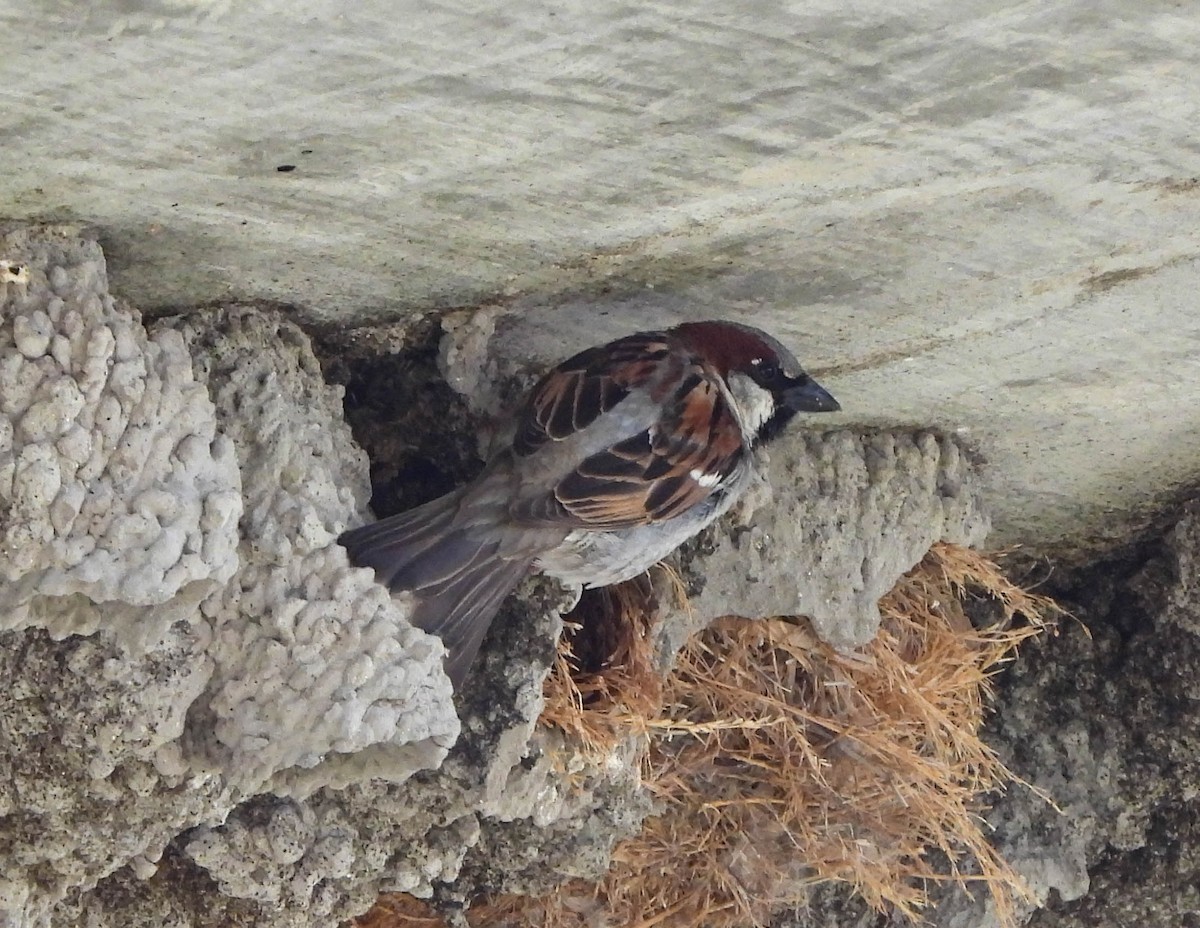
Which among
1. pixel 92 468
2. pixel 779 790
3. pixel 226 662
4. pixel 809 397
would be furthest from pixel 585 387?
pixel 779 790

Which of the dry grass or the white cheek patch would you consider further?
the dry grass

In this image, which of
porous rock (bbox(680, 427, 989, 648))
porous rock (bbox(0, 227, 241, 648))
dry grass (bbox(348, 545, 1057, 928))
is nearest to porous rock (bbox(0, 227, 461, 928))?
porous rock (bbox(0, 227, 241, 648))

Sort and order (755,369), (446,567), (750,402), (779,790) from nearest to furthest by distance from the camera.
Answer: (446,567)
(755,369)
(750,402)
(779,790)

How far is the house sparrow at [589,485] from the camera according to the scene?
9.87 feet

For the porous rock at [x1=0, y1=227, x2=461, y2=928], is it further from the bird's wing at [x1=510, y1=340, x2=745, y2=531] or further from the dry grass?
the dry grass

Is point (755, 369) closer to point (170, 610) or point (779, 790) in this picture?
point (779, 790)

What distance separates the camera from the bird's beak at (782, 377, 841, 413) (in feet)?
10.8

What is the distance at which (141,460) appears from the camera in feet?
8.63

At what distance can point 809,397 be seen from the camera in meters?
3.31

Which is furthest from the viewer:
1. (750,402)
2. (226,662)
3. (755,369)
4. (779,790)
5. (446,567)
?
(779,790)

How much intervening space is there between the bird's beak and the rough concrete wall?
0.54 m

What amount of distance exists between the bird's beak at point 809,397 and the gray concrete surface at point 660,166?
113 mm

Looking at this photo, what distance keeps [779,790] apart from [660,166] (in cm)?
175

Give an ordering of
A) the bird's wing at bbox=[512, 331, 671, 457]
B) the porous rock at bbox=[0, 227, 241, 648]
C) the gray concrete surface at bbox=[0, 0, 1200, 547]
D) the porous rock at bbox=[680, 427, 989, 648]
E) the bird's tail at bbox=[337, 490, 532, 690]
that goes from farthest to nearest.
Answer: the porous rock at bbox=[680, 427, 989, 648] < the bird's wing at bbox=[512, 331, 671, 457] < the bird's tail at bbox=[337, 490, 532, 690] < the porous rock at bbox=[0, 227, 241, 648] < the gray concrete surface at bbox=[0, 0, 1200, 547]
